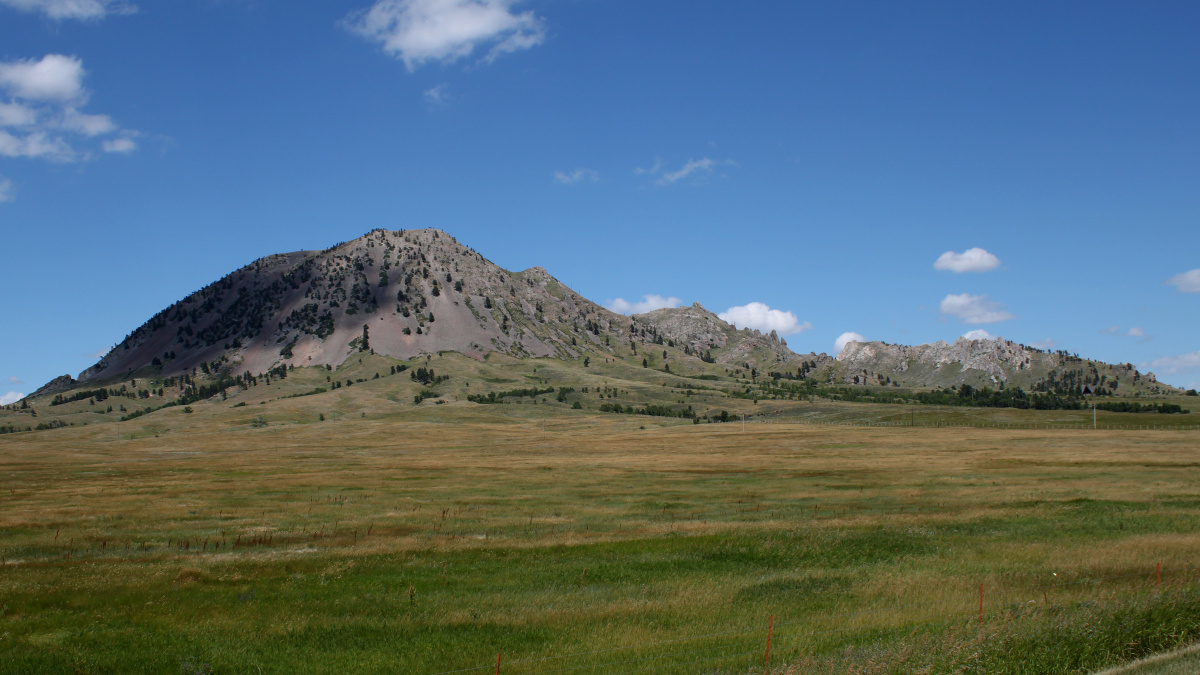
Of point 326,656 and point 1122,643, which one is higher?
point 1122,643

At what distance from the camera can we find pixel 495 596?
1129 inches

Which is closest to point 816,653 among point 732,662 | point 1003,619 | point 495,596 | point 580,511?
point 732,662

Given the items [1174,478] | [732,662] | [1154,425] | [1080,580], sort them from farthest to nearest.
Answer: [1154,425] → [1174,478] → [1080,580] → [732,662]

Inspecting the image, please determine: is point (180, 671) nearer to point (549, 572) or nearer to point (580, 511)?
point (549, 572)

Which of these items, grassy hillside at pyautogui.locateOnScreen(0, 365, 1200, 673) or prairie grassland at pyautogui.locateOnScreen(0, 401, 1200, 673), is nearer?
grassy hillside at pyautogui.locateOnScreen(0, 365, 1200, 673)

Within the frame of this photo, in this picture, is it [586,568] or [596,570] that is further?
[586,568]

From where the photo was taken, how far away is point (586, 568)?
109ft

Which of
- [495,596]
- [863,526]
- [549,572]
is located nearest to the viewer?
[495,596]

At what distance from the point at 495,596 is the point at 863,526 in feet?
74.9

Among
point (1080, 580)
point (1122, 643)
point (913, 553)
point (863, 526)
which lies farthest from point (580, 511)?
point (1122, 643)

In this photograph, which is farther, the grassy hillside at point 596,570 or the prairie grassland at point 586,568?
the prairie grassland at point 586,568

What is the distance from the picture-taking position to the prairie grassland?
21359mm

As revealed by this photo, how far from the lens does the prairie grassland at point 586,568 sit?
70.1 ft

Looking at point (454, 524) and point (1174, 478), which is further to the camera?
point (1174, 478)
